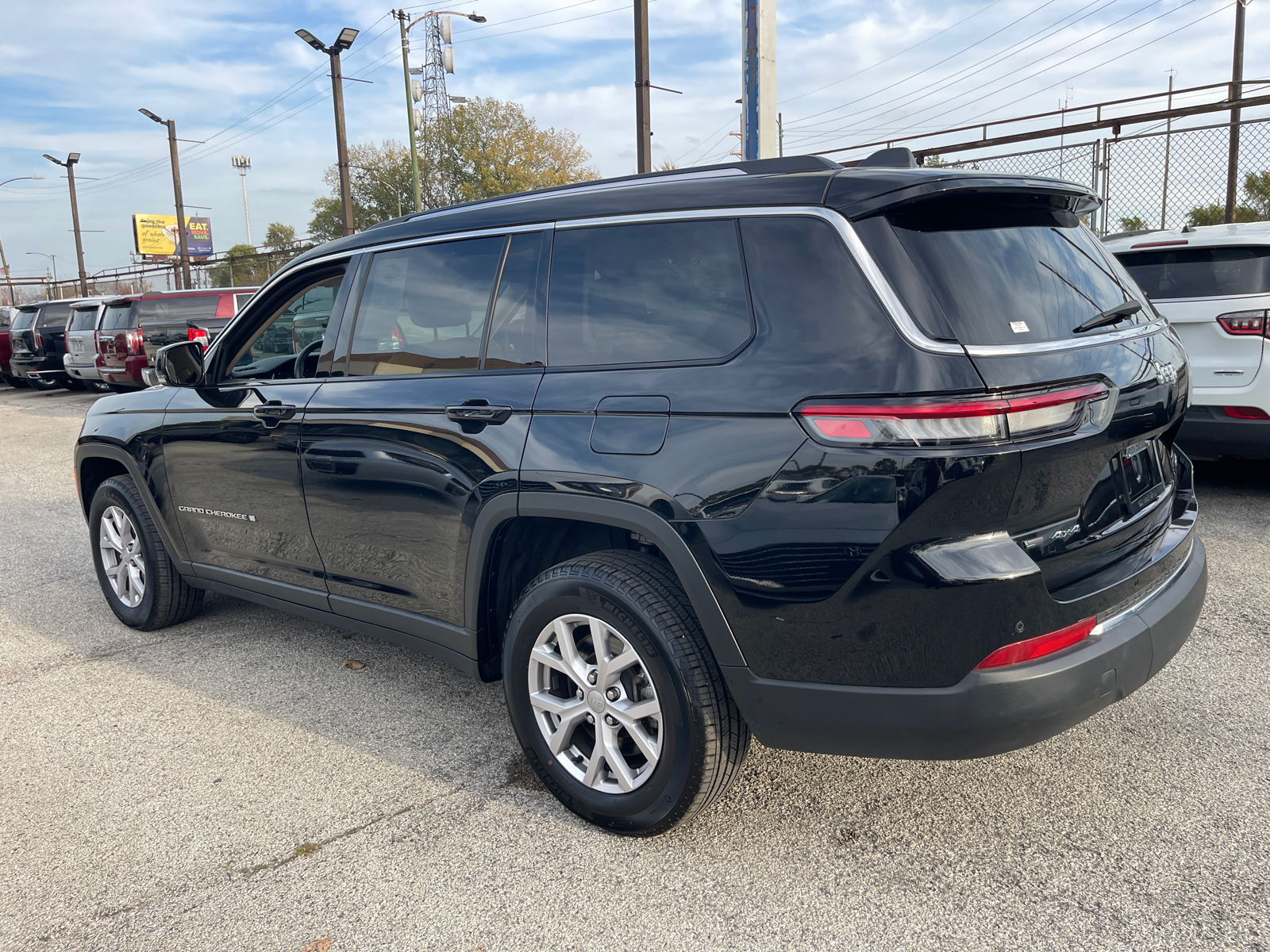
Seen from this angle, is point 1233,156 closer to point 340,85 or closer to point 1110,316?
point 1110,316

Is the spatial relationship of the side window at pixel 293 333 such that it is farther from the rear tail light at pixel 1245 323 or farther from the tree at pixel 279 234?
the tree at pixel 279 234

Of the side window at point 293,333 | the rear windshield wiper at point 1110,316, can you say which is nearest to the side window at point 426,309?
the side window at point 293,333

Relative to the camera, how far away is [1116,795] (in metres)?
2.81

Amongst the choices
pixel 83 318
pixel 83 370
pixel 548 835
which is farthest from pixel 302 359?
pixel 83 318

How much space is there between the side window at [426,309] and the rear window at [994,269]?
1395mm

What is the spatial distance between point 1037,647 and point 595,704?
1208 mm

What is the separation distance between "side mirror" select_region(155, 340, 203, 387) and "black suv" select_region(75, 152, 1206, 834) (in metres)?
1.04

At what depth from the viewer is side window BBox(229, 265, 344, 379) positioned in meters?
3.86

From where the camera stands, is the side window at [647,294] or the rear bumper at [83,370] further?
the rear bumper at [83,370]

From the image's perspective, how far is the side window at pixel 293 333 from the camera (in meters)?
3.86

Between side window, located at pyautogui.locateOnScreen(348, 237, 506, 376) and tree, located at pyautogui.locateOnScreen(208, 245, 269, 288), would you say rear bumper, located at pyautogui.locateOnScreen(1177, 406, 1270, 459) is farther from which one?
tree, located at pyautogui.locateOnScreen(208, 245, 269, 288)

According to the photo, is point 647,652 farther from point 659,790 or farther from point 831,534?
point 831,534

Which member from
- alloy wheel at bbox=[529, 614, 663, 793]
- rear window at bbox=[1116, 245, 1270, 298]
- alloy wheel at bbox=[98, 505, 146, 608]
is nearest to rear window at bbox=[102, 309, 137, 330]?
alloy wheel at bbox=[98, 505, 146, 608]

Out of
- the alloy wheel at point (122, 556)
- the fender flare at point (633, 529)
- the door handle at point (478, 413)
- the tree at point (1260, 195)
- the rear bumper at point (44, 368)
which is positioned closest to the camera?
the fender flare at point (633, 529)
